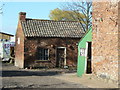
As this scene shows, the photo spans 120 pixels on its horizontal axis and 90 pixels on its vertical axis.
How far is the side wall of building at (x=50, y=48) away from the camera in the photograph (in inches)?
1151

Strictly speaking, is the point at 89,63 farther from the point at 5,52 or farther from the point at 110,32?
the point at 5,52

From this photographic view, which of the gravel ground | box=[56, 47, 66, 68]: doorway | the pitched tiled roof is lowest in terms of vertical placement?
the gravel ground

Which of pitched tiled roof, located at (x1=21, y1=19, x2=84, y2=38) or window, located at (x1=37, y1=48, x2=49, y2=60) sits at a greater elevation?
pitched tiled roof, located at (x1=21, y1=19, x2=84, y2=38)

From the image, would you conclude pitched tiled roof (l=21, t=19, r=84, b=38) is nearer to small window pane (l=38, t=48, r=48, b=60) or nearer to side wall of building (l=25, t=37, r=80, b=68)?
side wall of building (l=25, t=37, r=80, b=68)

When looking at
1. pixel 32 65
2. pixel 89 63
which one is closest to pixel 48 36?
pixel 32 65

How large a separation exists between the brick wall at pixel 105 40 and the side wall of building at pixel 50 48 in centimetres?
1316

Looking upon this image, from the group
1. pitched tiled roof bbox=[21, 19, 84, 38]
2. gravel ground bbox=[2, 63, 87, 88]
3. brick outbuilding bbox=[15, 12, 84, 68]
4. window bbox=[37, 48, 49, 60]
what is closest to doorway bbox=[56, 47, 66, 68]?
brick outbuilding bbox=[15, 12, 84, 68]

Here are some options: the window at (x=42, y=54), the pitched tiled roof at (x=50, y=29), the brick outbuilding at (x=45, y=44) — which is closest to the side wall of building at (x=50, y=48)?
the brick outbuilding at (x=45, y=44)

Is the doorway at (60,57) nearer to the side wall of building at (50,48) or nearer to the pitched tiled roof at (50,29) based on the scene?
the side wall of building at (50,48)

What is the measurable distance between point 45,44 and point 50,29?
2201 millimetres

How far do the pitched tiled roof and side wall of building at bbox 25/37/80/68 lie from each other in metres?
0.56

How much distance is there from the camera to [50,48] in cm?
2964

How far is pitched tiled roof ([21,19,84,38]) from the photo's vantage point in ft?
97.6

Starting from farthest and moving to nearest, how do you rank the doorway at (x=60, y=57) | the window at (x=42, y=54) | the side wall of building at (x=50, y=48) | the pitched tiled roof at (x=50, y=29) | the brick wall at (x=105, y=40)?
1. the doorway at (x=60, y=57)
2. the pitched tiled roof at (x=50, y=29)
3. the window at (x=42, y=54)
4. the side wall of building at (x=50, y=48)
5. the brick wall at (x=105, y=40)
